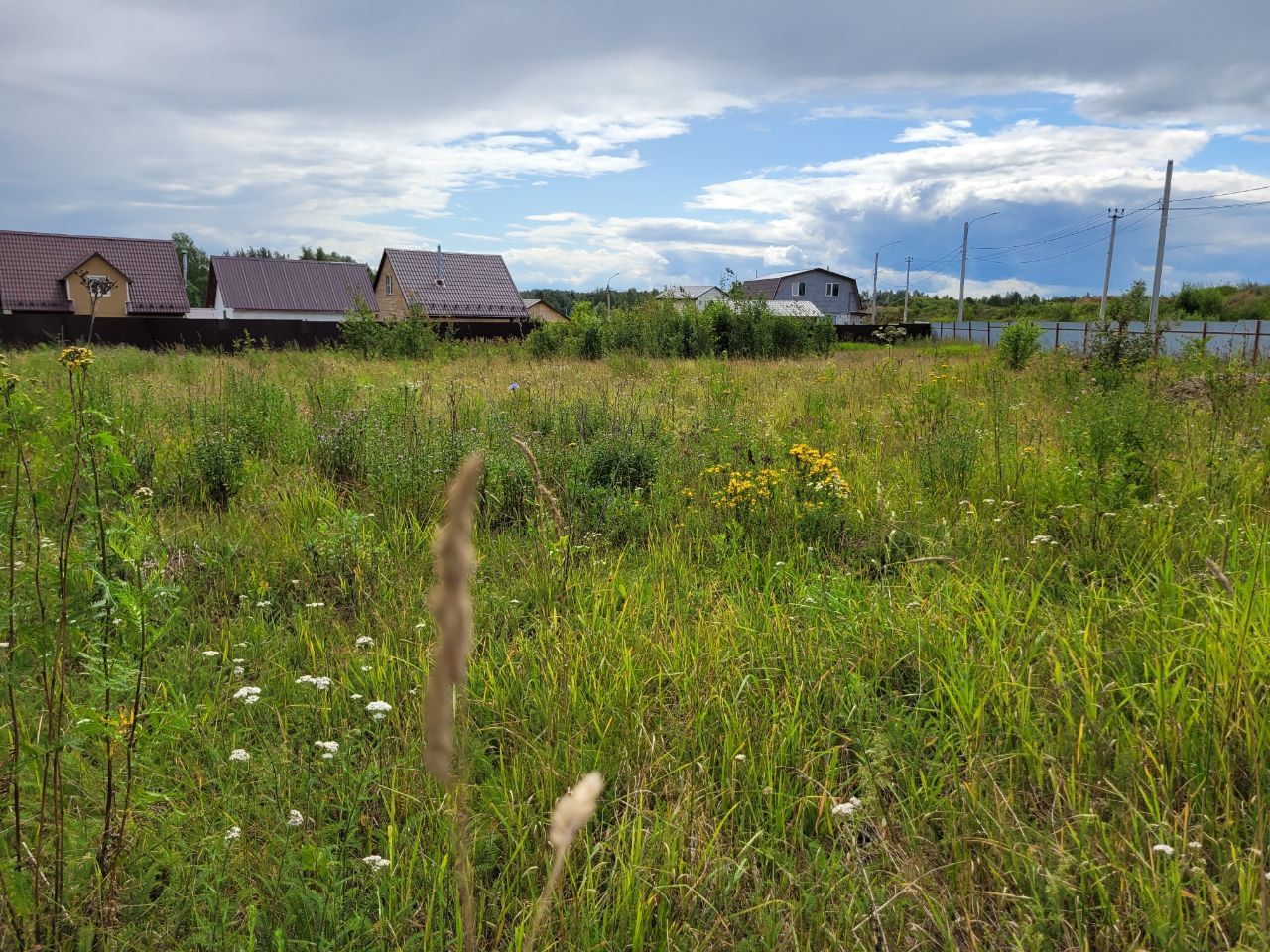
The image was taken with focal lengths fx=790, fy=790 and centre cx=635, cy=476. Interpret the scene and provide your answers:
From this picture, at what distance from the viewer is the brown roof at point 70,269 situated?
3934cm

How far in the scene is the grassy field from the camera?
170 centimetres

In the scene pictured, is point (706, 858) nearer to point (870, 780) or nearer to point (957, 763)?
point (870, 780)

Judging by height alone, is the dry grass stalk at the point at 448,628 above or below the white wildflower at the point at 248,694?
above

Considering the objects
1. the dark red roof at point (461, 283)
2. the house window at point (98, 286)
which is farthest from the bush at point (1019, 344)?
the dark red roof at point (461, 283)

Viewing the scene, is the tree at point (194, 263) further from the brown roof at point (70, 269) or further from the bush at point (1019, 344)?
the bush at point (1019, 344)

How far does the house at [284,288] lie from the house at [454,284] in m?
2.09

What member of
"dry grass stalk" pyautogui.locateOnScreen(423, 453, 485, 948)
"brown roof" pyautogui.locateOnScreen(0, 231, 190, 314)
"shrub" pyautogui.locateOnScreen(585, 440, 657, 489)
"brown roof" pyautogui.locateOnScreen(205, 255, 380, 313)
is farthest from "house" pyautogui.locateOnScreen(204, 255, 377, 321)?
"dry grass stalk" pyautogui.locateOnScreen(423, 453, 485, 948)

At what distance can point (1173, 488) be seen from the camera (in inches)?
171

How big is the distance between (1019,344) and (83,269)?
42.2 meters

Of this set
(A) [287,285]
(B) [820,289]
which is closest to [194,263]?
(A) [287,285]

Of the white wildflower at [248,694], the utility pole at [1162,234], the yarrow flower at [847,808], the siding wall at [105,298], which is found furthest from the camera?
the siding wall at [105,298]

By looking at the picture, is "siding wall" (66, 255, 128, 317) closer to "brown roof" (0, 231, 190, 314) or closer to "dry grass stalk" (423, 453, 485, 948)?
"brown roof" (0, 231, 190, 314)

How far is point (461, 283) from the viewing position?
46.8 meters

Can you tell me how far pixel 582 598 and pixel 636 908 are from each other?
5.03ft
